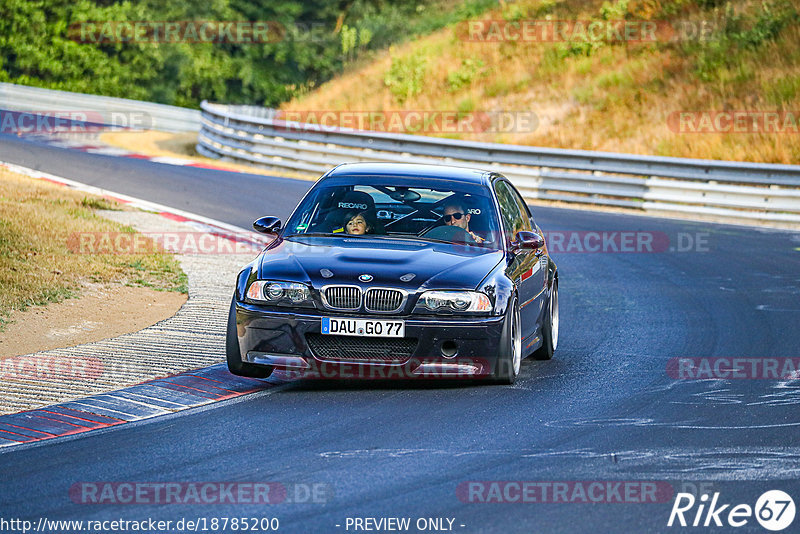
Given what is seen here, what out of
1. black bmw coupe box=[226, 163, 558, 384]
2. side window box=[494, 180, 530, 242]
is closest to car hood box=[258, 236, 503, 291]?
black bmw coupe box=[226, 163, 558, 384]

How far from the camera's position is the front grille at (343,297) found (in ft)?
27.1

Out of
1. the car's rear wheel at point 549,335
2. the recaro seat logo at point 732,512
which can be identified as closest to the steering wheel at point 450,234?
the car's rear wheel at point 549,335

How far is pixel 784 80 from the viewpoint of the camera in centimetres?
3006

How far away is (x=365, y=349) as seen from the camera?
8.24 meters

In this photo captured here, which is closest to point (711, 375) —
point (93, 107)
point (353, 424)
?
point (353, 424)

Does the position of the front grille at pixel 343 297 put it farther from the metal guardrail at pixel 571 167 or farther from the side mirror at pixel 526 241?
the metal guardrail at pixel 571 167

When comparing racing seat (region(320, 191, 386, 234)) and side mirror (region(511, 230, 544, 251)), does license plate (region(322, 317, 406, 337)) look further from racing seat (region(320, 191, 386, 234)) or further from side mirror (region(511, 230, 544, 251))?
side mirror (region(511, 230, 544, 251))

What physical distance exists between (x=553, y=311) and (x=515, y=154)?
15064 mm

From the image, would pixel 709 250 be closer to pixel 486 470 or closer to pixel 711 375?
pixel 711 375

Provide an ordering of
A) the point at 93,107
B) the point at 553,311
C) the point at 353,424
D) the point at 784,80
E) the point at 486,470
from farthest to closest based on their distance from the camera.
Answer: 1. the point at 93,107
2. the point at 784,80
3. the point at 553,311
4. the point at 353,424
5. the point at 486,470

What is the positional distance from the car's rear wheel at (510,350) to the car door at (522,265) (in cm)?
23

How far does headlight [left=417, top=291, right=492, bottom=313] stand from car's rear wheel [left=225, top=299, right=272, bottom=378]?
124cm

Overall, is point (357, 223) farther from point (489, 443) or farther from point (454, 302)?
point (489, 443)

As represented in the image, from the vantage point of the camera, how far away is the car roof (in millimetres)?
9898
